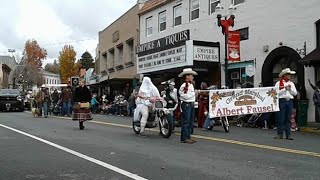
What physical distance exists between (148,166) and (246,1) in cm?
1617

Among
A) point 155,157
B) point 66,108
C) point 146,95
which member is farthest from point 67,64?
point 155,157

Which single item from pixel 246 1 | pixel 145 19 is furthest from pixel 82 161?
pixel 145 19

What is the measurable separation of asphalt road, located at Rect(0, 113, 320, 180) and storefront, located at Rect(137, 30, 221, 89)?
404 inches

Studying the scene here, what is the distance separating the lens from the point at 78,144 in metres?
11.6

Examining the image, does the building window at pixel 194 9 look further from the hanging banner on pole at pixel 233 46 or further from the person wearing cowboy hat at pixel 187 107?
the person wearing cowboy hat at pixel 187 107

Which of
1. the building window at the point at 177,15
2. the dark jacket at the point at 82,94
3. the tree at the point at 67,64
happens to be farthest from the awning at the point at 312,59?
the tree at the point at 67,64

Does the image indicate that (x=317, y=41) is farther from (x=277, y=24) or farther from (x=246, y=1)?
(x=246, y=1)

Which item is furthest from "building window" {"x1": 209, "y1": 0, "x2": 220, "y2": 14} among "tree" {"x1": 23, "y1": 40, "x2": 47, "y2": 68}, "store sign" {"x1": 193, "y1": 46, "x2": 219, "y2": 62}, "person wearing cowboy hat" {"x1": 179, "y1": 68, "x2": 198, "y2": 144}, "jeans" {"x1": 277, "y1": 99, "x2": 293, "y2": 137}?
"tree" {"x1": 23, "y1": 40, "x2": 47, "y2": 68}

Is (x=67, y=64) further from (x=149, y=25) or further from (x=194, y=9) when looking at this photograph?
(x=194, y=9)

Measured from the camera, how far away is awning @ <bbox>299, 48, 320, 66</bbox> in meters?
17.5

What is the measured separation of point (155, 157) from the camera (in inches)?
371

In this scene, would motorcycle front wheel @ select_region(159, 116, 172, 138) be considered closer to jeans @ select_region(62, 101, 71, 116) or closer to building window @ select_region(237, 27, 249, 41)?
building window @ select_region(237, 27, 249, 41)

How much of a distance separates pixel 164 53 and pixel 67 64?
7205 cm

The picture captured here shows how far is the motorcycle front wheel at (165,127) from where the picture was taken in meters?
13.0
